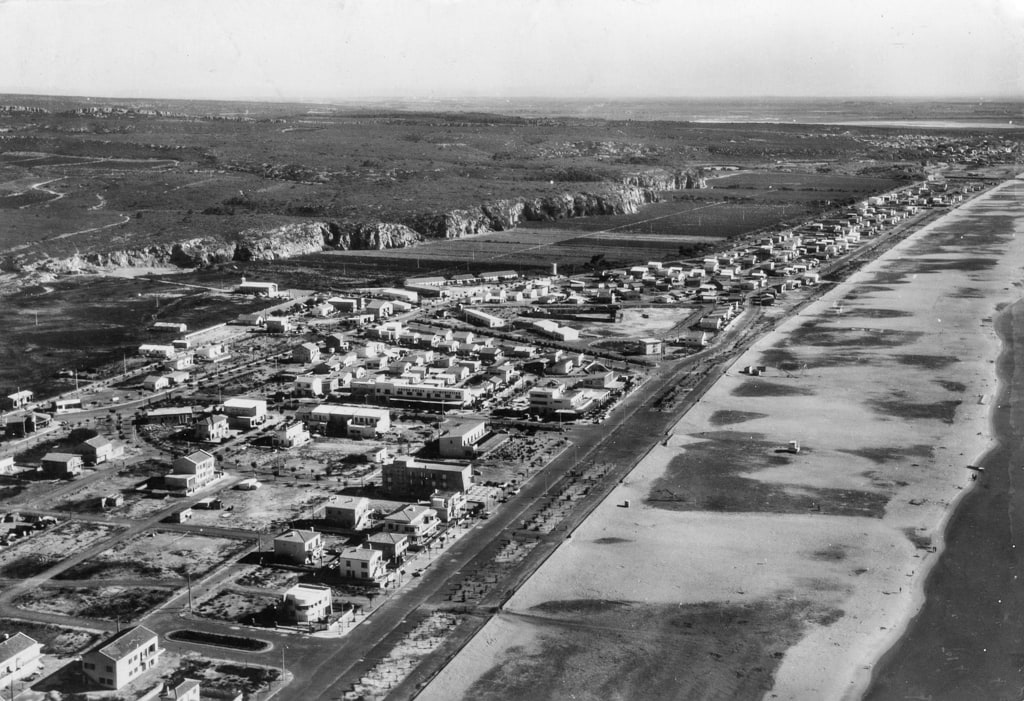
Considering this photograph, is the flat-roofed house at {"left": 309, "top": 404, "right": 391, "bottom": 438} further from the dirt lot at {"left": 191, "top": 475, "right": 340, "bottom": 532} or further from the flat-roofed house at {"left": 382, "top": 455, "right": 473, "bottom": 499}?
the flat-roofed house at {"left": 382, "top": 455, "right": 473, "bottom": 499}

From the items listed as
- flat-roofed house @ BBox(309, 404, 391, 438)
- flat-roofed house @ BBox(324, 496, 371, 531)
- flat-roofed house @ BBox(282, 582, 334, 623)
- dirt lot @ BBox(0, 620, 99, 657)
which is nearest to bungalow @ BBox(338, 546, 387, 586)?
flat-roofed house @ BBox(282, 582, 334, 623)

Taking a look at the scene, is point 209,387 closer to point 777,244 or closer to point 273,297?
point 273,297

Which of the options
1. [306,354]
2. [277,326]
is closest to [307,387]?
[306,354]

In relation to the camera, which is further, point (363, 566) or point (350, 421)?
point (350, 421)

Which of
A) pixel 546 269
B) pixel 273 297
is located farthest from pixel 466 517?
pixel 546 269

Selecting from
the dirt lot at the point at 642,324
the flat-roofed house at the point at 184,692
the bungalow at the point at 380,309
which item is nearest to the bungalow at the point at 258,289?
the bungalow at the point at 380,309

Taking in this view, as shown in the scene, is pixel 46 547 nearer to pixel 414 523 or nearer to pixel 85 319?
pixel 414 523
